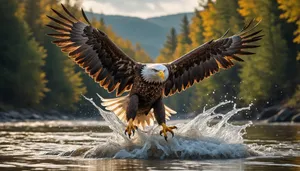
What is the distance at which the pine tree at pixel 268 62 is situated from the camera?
155 ft

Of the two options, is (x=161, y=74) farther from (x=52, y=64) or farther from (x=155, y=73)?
(x=52, y=64)

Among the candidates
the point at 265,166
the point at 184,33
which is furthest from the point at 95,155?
the point at 184,33

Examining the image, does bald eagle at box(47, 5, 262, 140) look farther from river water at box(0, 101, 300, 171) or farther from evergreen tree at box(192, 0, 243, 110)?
evergreen tree at box(192, 0, 243, 110)

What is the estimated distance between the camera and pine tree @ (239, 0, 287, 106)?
47.3 m

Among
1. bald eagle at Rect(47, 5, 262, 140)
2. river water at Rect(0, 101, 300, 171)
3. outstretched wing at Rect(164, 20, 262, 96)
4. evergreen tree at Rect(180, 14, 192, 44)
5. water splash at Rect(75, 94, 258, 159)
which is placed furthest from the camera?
evergreen tree at Rect(180, 14, 192, 44)

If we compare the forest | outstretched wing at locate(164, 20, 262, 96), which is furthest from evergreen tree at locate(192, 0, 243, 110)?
outstretched wing at locate(164, 20, 262, 96)

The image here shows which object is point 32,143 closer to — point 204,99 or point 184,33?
point 204,99

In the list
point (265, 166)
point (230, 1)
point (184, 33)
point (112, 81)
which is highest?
point (184, 33)

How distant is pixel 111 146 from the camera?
49.9ft

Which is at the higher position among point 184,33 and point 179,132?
Result: point 184,33

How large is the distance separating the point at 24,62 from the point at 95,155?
128 feet

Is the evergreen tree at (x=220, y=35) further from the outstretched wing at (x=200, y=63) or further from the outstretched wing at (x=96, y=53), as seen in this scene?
the outstretched wing at (x=96, y=53)

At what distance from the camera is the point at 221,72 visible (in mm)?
58281

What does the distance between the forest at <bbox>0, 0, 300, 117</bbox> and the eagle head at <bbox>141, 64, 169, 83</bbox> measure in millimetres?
27053
